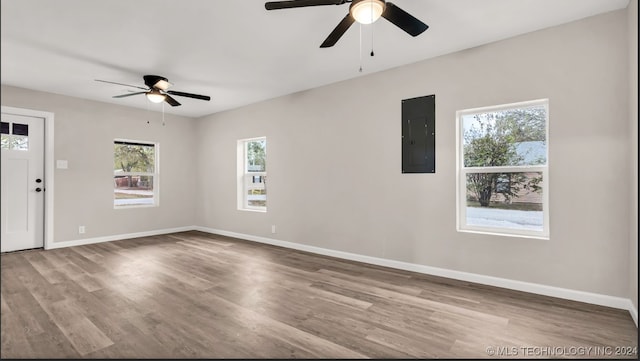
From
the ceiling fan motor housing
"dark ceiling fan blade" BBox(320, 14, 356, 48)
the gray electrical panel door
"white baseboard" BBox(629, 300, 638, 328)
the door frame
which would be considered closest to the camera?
"dark ceiling fan blade" BBox(320, 14, 356, 48)

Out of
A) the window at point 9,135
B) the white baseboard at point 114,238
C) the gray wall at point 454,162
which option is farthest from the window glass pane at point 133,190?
the window at point 9,135

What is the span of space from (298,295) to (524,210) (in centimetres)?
240

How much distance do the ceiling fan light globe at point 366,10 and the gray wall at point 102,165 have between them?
4639 millimetres

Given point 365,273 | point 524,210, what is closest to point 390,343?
point 365,273

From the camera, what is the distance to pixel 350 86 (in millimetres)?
4391

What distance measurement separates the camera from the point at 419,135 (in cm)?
379

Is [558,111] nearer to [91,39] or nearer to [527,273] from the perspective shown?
[527,273]

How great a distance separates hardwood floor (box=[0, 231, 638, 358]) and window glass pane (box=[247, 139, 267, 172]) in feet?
7.51

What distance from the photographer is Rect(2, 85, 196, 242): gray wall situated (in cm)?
506

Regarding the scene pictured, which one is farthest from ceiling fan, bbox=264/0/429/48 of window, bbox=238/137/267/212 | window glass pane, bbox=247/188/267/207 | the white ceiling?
window glass pane, bbox=247/188/267/207

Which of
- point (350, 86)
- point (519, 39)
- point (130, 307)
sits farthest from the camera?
point (350, 86)

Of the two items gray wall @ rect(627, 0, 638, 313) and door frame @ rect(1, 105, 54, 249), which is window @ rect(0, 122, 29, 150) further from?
gray wall @ rect(627, 0, 638, 313)

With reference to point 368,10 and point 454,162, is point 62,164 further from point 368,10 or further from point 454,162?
point 454,162

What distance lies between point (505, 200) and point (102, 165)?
613 cm
